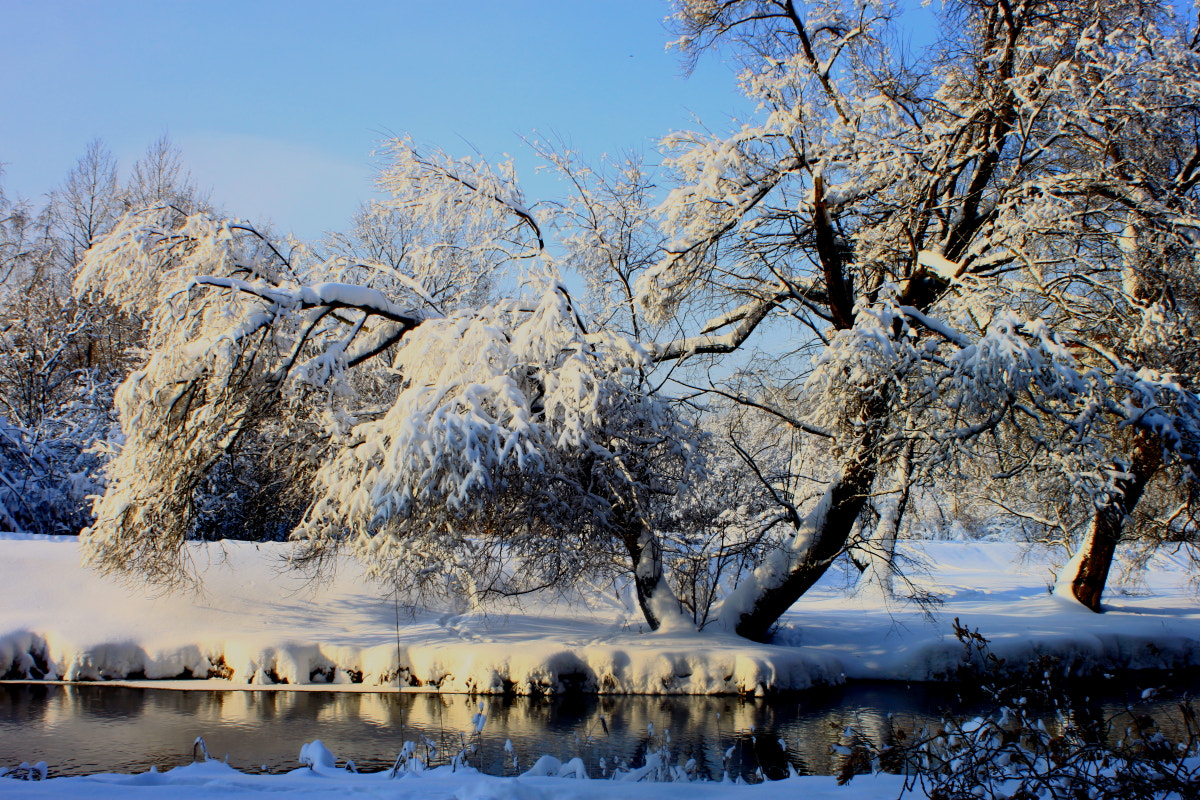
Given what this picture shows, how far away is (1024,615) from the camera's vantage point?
1163 centimetres

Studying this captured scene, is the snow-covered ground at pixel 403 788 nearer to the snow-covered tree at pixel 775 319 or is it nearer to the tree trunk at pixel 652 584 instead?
the snow-covered tree at pixel 775 319

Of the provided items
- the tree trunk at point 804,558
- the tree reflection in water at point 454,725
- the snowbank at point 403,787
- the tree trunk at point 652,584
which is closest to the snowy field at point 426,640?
the tree reflection in water at point 454,725

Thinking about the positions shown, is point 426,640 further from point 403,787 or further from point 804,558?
point 403,787

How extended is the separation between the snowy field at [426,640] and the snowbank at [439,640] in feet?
0.08

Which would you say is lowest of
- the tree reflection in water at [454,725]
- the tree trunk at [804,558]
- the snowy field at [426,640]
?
the tree reflection in water at [454,725]

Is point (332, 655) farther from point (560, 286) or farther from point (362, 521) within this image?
point (560, 286)

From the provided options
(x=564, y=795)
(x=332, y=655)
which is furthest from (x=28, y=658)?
(x=564, y=795)

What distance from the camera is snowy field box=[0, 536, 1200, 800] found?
923cm

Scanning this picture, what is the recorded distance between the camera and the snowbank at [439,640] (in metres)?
9.23

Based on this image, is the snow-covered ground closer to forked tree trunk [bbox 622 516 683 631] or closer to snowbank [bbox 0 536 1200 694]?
snowbank [bbox 0 536 1200 694]

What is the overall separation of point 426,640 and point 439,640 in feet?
0.54

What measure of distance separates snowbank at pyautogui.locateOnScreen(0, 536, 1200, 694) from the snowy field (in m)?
0.02

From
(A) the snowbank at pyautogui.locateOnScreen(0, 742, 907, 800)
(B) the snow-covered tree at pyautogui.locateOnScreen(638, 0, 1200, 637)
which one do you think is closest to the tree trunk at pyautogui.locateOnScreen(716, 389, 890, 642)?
(B) the snow-covered tree at pyautogui.locateOnScreen(638, 0, 1200, 637)

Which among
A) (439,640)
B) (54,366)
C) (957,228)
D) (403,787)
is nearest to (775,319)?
(957,228)
